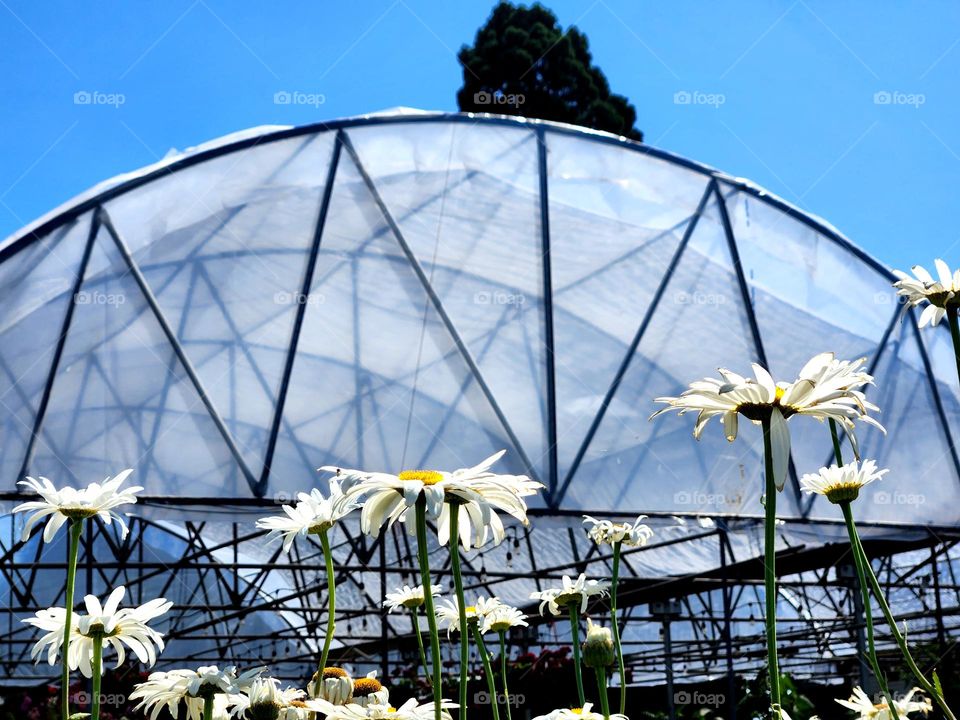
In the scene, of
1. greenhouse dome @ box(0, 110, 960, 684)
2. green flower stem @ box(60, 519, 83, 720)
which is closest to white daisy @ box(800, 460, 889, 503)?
green flower stem @ box(60, 519, 83, 720)

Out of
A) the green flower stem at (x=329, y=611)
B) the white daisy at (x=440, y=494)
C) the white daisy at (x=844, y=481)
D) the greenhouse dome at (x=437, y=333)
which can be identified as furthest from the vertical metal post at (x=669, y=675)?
the white daisy at (x=440, y=494)

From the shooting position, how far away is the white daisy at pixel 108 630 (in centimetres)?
231

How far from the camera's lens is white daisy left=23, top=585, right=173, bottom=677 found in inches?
91.0

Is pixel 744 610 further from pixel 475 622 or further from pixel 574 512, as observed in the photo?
pixel 475 622

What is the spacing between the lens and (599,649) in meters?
2.63

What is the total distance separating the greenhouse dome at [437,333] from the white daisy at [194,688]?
30.1 ft

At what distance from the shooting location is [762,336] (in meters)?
14.3

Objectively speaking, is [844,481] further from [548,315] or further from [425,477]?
[548,315]

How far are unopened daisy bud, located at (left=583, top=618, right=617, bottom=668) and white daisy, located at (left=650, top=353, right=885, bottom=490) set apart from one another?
75cm

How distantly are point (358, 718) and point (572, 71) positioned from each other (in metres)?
42.6

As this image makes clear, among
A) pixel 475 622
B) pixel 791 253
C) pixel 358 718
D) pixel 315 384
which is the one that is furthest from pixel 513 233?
pixel 358 718

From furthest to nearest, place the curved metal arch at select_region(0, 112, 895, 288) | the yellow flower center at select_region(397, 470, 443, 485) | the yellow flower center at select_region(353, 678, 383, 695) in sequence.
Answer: the curved metal arch at select_region(0, 112, 895, 288) < the yellow flower center at select_region(353, 678, 383, 695) < the yellow flower center at select_region(397, 470, 443, 485)

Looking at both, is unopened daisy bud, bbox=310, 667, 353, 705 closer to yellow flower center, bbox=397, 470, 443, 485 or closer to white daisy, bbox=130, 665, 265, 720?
white daisy, bbox=130, 665, 265, 720

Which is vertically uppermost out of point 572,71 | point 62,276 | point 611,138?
point 572,71
